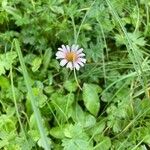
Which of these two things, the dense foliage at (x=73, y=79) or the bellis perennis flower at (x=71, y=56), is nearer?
the dense foliage at (x=73, y=79)

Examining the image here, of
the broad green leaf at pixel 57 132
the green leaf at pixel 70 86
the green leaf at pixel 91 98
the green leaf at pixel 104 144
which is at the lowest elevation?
the green leaf at pixel 104 144

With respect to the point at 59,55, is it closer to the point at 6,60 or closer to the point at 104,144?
the point at 6,60

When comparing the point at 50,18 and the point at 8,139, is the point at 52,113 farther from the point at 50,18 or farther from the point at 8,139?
the point at 50,18

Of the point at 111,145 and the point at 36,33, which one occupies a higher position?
the point at 36,33

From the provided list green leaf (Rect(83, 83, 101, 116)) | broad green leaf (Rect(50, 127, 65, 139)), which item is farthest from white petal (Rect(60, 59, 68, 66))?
broad green leaf (Rect(50, 127, 65, 139))

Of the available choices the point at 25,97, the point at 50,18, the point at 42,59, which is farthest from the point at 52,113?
the point at 50,18

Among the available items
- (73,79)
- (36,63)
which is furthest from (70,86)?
(36,63)

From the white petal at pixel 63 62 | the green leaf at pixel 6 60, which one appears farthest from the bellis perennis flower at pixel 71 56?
the green leaf at pixel 6 60

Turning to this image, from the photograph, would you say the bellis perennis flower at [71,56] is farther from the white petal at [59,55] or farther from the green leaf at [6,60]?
the green leaf at [6,60]
